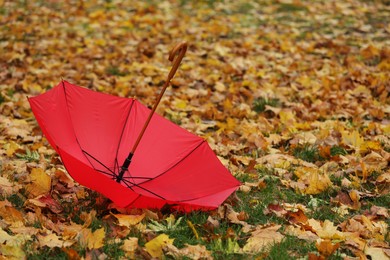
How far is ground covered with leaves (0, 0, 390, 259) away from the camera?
2846 mm

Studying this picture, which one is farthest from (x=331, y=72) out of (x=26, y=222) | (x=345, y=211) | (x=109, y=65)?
(x=26, y=222)

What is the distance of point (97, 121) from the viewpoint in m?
3.22

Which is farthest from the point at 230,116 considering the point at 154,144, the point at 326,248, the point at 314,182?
the point at 326,248

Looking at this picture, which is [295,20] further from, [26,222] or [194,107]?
[26,222]

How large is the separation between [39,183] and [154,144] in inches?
28.4

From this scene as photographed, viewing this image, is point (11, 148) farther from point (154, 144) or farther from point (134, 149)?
point (134, 149)

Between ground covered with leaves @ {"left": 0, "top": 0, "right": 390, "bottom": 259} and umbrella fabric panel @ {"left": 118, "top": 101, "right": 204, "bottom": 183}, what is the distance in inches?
10.2

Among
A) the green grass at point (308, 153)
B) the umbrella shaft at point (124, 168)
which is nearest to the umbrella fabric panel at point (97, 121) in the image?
the umbrella shaft at point (124, 168)

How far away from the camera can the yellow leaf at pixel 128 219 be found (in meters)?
2.91

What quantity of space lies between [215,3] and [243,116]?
16.3ft

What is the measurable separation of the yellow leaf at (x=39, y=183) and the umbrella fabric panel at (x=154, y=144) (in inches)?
18.6

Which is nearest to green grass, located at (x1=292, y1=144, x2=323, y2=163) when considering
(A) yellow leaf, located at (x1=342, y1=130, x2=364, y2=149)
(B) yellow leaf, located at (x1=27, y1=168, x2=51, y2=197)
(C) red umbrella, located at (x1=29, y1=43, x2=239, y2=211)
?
(A) yellow leaf, located at (x1=342, y1=130, x2=364, y2=149)

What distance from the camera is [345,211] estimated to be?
327 cm

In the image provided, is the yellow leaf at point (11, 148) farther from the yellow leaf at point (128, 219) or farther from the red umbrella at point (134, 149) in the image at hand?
the yellow leaf at point (128, 219)
